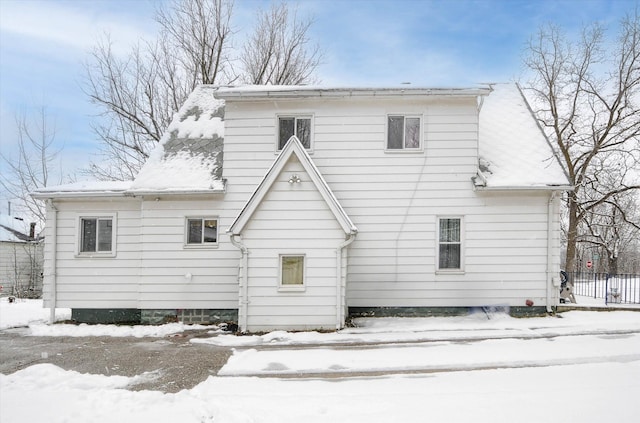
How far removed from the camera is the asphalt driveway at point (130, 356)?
699 centimetres

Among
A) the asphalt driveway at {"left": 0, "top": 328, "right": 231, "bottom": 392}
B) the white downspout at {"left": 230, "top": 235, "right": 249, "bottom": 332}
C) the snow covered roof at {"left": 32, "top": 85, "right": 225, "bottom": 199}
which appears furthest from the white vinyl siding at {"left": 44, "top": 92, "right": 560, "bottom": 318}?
the asphalt driveway at {"left": 0, "top": 328, "right": 231, "bottom": 392}

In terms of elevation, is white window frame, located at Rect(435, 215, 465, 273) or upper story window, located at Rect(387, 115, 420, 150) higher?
upper story window, located at Rect(387, 115, 420, 150)

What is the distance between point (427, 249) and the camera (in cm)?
1130

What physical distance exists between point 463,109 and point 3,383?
38.0 feet

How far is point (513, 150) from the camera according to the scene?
12250 millimetres

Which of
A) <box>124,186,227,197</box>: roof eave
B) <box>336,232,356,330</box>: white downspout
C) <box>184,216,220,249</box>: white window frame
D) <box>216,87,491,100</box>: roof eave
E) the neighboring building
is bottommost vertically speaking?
the neighboring building

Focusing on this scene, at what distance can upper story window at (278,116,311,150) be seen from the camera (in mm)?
11766

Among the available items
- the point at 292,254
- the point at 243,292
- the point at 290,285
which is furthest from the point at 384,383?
the point at 243,292

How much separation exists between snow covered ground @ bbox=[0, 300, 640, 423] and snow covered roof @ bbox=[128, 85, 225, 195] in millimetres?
Result: 4324

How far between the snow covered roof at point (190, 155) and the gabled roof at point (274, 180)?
155 centimetres

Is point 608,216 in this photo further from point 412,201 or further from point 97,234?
point 97,234

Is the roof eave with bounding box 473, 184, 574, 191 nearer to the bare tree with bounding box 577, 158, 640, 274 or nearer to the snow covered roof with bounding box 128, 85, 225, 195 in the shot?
the snow covered roof with bounding box 128, 85, 225, 195

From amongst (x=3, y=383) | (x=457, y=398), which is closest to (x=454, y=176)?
(x=457, y=398)

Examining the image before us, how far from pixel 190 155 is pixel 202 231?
245 centimetres
